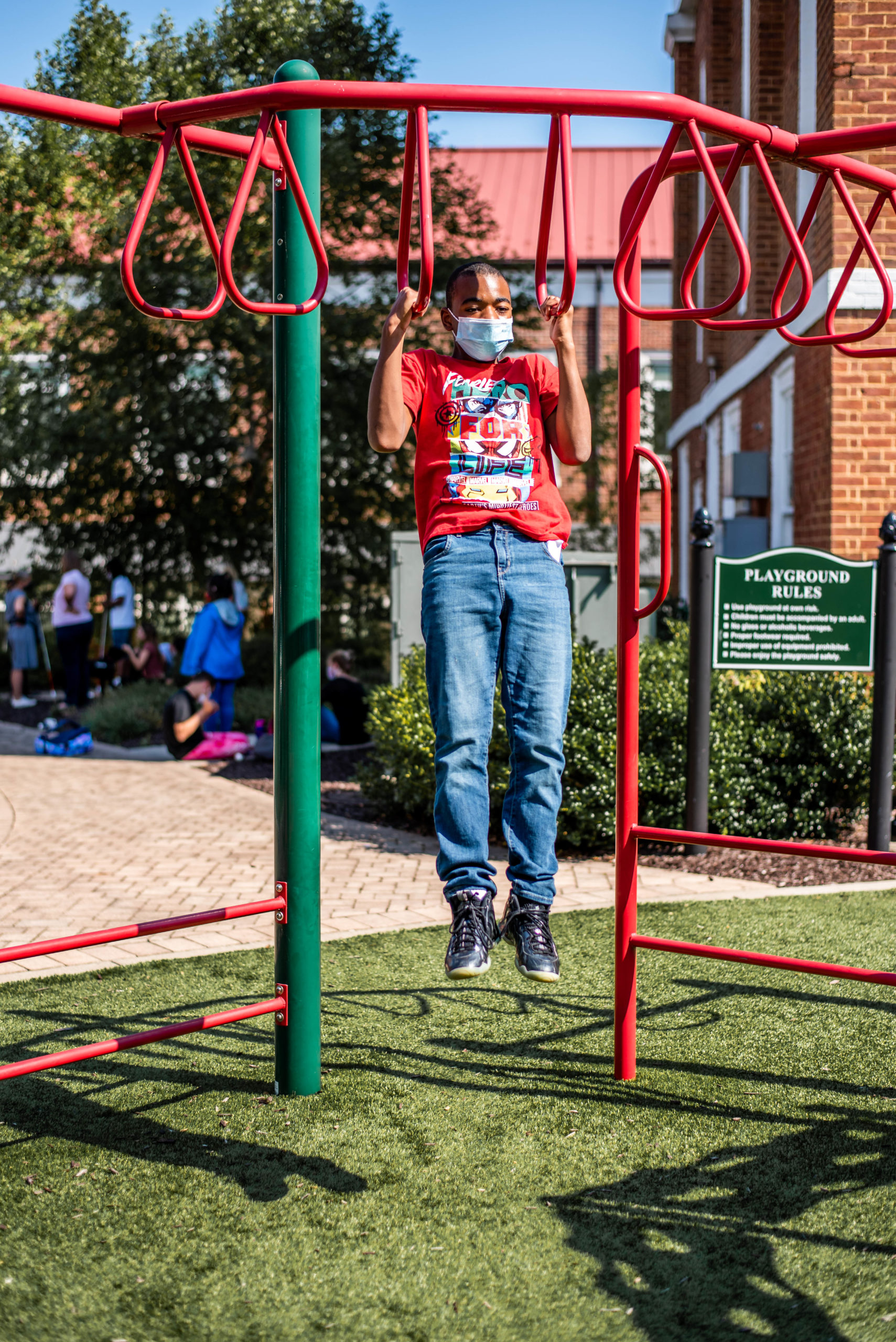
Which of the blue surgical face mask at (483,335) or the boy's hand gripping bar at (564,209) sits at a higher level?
the boy's hand gripping bar at (564,209)

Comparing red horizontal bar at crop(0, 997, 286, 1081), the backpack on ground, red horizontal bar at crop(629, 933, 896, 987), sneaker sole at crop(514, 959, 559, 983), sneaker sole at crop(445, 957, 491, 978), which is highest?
sneaker sole at crop(445, 957, 491, 978)

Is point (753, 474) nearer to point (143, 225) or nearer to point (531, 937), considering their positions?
point (531, 937)

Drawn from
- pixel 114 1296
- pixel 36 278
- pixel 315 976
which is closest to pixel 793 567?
pixel 315 976

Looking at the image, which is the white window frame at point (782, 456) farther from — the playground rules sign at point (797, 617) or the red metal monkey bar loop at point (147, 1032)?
the red metal monkey bar loop at point (147, 1032)

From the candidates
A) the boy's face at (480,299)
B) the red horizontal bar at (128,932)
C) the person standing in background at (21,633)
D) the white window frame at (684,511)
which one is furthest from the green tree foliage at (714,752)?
the white window frame at (684,511)

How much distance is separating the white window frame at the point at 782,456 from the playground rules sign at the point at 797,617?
4.51 meters

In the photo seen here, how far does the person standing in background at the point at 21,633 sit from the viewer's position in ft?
57.1

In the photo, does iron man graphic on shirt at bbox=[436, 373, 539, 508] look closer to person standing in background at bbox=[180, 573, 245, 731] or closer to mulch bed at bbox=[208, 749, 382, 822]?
mulch bed at bbox=[208, 749, 382, 822]

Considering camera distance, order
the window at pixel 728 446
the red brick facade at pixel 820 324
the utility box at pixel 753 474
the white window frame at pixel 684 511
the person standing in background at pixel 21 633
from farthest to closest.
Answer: the white window frame at pixel 684 511
the person standing in background at pixel 21 633
the window at pixel 728 446
the utility box at pixel 753 474
the red brick facade at pixel 820 324

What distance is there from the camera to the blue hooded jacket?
11703 mm

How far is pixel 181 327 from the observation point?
16.5 meters

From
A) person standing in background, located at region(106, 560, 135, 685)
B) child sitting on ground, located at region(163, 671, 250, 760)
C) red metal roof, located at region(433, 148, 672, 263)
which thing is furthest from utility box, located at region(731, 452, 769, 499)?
red metal roof, located at region(433, 148, 672, 263)

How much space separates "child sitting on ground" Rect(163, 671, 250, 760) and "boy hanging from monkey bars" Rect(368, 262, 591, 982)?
8.45m

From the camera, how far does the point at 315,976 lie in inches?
148
